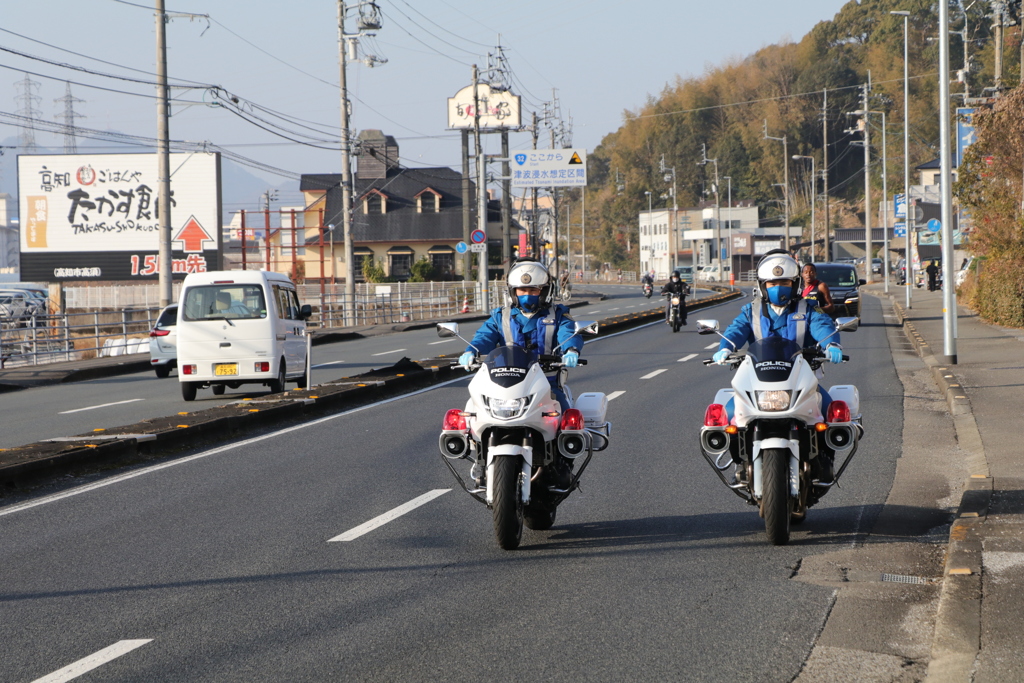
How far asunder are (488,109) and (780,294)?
242 feet

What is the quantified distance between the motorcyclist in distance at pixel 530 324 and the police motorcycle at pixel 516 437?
18 cm

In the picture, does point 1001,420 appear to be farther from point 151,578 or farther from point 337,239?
point 337,239

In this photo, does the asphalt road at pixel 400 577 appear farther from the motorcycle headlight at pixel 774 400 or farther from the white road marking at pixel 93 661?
the motorcycle headlight at pixel 774 400

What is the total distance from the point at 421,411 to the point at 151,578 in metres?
8.52

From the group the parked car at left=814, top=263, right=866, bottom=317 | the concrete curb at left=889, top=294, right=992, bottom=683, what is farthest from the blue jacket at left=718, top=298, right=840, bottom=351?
the parked car at left=814, top=263, right=866, bottom=317

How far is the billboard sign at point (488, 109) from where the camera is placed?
78.3 m

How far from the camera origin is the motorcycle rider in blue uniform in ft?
23.7

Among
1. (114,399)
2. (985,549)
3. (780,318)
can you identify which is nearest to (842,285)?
(114,399)

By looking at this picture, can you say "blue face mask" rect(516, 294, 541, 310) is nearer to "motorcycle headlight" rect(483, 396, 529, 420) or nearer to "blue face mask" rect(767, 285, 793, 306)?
"motorcycle headlight" rect(483, 396, 529, 420)

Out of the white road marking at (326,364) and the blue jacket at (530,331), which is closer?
the blue jacket at (530,331)

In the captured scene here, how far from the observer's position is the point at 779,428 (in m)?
6.73

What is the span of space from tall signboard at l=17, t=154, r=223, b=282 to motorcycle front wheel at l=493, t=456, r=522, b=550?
48087 mm

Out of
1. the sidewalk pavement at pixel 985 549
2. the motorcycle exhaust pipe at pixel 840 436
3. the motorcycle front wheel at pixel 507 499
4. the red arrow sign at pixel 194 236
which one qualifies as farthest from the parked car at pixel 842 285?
the red arrow sign at pixel 194 236

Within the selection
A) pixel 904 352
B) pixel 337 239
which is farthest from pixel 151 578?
pixel 337 239
